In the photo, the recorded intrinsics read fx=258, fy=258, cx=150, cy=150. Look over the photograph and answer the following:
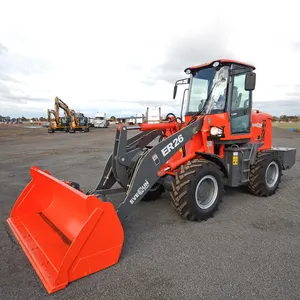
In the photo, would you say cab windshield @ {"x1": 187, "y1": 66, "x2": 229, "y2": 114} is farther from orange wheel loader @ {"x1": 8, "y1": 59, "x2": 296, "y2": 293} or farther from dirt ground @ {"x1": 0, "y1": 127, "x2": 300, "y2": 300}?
dirt ground @ {"x1": 0, "y1": 127, "x2": 300, "y2": 300}

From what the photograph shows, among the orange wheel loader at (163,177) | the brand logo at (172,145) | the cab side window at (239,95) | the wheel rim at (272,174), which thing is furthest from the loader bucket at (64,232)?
the wheel rim at (272,174)

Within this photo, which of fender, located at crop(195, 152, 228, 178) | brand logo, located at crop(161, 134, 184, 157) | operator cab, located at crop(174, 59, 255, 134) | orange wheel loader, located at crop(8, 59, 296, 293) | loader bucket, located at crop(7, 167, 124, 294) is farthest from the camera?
operator cab, located at crop(174, 59, 255, 134)

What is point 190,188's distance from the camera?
409cm

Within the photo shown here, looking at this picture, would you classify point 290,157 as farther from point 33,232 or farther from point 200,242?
point 33,232

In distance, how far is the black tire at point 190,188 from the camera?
4090 millimetres

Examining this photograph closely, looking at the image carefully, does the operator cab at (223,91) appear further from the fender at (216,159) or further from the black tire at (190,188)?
the black tire at (190,188)

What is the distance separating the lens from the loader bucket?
278cm

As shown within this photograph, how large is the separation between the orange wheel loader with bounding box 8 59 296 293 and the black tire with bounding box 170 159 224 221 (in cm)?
2

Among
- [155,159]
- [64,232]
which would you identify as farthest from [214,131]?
[64,232]

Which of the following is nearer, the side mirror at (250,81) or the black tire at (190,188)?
the black tire at (190,188)

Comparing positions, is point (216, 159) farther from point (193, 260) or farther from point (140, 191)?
point (193, 260)

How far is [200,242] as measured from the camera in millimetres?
3652

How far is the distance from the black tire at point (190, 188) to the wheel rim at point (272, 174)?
2246 mm

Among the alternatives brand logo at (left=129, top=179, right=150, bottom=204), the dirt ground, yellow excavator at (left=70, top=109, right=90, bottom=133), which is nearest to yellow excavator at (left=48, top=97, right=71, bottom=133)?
yellow excavator at (left=70, top=109, right=90, bottom=133)
